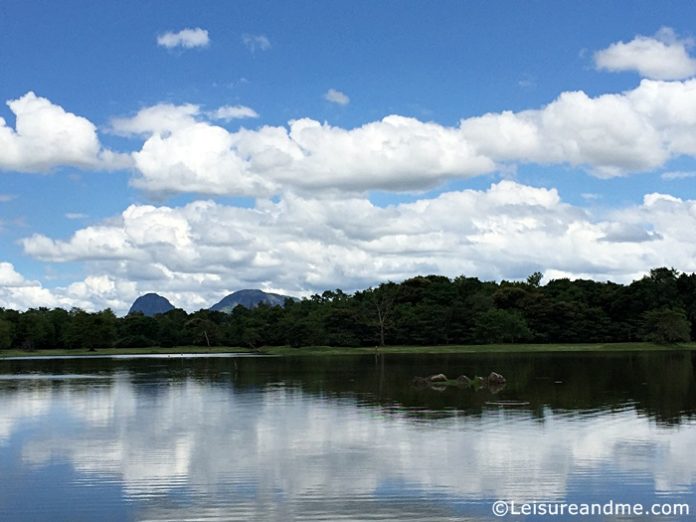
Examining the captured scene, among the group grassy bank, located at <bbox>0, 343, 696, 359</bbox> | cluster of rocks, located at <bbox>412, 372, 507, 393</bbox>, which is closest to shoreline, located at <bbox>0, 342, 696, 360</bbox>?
grassy bank, located at <bbox>0, 343, 696, 359</bbox>

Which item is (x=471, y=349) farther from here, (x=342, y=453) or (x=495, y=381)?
(x=342, y=453)

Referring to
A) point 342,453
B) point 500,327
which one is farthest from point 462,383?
point 500,327

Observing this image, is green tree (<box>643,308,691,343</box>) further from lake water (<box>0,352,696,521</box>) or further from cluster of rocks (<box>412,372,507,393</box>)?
cluster of rocks (<box>412,372,507,393</box>)

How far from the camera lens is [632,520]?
17.5 metres

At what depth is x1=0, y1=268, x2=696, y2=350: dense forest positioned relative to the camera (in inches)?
5408

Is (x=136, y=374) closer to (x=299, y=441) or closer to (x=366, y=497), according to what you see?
(x=299, y=441)

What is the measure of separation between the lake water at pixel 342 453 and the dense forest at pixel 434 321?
87.6 metres

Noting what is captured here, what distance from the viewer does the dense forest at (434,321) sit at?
137 meters

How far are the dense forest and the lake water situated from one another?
287 ft

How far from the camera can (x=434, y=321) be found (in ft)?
466

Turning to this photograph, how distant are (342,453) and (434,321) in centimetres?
11683

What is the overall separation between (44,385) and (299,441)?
3915cm

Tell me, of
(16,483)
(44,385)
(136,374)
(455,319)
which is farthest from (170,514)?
(455,319)

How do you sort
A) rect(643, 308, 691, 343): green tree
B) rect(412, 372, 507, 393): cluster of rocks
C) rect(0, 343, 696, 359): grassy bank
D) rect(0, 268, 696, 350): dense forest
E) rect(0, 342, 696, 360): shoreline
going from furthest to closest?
rect(0, 268, 696, 350): dense forest, rect(643, 308, 691, 343): green tree, rect(0, 343, 696, 359): grassy bank, rect(0, 342, 696, 360): shoreline, rect(412, 372, 507, 393): cluster of rocks
